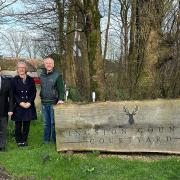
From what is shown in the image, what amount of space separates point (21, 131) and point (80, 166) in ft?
8.73

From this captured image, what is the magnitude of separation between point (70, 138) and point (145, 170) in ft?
6.53

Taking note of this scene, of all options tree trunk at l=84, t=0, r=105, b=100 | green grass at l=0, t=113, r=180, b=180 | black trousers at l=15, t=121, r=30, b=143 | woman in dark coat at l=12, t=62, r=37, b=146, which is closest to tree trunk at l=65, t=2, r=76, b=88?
tree trunk at l=84, t=0, r=105, b=100

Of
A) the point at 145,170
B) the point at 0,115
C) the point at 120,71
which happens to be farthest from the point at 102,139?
the point at 120,71

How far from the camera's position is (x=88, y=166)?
795 centimetres

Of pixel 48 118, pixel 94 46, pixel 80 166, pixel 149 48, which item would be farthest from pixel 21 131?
pixel 94 46

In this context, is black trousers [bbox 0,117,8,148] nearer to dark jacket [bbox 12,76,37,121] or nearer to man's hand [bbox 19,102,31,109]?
dark jacket [bbox 12,76,37,121]

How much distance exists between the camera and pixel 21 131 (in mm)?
10227

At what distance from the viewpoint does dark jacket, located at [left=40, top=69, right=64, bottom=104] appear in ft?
31.9

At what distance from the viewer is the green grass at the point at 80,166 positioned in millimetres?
7516

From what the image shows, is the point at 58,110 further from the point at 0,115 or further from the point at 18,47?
the point at 18,47

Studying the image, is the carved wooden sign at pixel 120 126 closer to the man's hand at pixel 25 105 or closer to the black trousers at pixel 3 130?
the man's hand at pixel 25 105

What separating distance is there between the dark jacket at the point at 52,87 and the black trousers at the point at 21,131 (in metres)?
0.71

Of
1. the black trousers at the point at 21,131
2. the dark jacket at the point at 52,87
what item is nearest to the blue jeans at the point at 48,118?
the dark jacket at the point at 52,87

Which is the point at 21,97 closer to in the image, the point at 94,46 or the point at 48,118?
the point at 48,118
